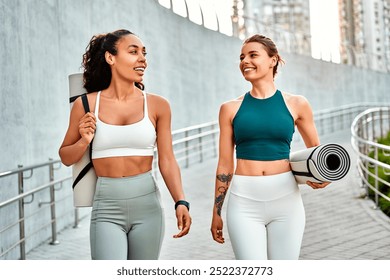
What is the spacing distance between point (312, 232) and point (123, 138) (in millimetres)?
2602

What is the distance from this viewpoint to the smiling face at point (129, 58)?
88.6 inches

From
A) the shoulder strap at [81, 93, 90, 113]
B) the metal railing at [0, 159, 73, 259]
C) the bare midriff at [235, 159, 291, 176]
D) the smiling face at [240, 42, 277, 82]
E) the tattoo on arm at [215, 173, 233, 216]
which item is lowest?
the metal railing at [0, 159, 73, 259]

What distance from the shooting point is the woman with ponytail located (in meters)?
2.18

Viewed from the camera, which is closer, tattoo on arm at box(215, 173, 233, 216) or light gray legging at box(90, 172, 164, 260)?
light gray legging at box(90, 172, 164, 260)

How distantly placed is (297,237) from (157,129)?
0.66 meters

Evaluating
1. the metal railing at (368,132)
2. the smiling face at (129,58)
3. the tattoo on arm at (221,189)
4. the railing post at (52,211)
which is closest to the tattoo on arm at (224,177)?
the tattoo on arm at (221,189)

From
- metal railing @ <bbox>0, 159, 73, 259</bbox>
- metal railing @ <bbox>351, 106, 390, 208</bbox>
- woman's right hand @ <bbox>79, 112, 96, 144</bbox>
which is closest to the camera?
woman's right hand @ <bbox>79, 112, 96, 144</bbox>

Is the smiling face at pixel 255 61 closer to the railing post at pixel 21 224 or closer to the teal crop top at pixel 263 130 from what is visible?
the teal crop top at pixel 263 130

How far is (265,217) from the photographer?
7.31ft

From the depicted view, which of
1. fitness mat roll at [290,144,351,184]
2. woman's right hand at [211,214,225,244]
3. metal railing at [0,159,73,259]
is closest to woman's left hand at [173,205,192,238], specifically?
woman's right hand at [211,214,225,244]

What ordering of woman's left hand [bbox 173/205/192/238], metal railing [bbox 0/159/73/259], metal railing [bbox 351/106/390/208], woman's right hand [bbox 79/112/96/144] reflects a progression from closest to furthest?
woman's right hand [bbox 79/112/96/144], woman's left hand [bbox 173/205/192/238], metal railing [bbox 0/159/73/259], metal railing [bbox 351/106/390/208]

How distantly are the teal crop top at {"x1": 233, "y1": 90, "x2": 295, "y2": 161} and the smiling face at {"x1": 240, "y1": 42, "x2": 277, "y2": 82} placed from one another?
4.5 inches

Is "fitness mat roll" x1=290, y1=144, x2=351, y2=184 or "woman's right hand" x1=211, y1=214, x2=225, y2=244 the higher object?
"fitness mat roll" x1=290, y1=144, x2=351, y2=184

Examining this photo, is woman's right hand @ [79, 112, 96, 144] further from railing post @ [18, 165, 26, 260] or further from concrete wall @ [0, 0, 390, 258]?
railing post @ [18, 165, 26, 260]
